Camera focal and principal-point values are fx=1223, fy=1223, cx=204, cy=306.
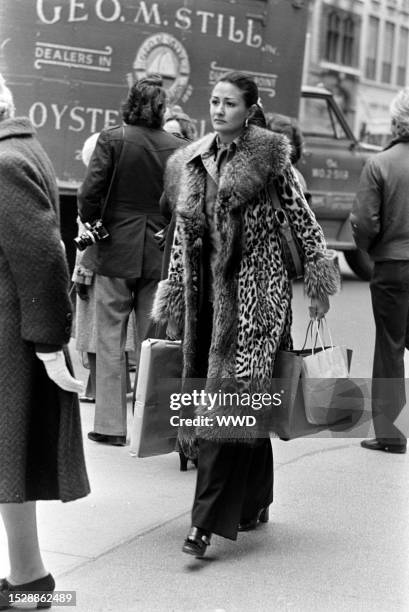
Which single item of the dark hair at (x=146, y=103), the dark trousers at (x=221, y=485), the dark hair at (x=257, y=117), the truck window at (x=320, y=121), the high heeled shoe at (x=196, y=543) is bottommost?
the high heeled shoe at (x=196, y=543)

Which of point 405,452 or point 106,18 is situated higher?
point 106,18

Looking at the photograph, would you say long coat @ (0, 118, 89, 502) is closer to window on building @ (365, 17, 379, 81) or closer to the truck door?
the truck door

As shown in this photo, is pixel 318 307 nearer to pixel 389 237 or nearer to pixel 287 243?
pixel 287 243

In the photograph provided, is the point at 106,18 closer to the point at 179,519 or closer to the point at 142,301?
the point at 142,301

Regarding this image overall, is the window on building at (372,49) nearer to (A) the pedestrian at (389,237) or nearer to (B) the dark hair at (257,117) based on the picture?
(A) the pedestrian at (389,237)

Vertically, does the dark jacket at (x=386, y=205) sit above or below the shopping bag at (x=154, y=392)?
above

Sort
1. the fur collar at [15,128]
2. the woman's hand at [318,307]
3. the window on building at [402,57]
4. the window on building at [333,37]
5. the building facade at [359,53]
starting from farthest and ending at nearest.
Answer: the window on building at [402,57] < the window on building at [333,37] < the building facade at [359,53] < the woman's hand at [318,307] < the fur collar at [15,128]

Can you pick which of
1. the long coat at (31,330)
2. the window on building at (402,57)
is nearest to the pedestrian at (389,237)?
the long coat at (31,330)

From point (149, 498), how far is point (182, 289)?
114 cm

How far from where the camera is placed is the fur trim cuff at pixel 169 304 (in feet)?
16.5

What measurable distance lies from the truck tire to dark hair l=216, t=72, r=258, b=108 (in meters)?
10.5

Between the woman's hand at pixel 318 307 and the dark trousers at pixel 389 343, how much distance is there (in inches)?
64.9

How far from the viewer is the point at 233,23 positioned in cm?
1135

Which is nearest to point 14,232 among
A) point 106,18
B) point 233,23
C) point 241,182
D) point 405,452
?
point 241,182
